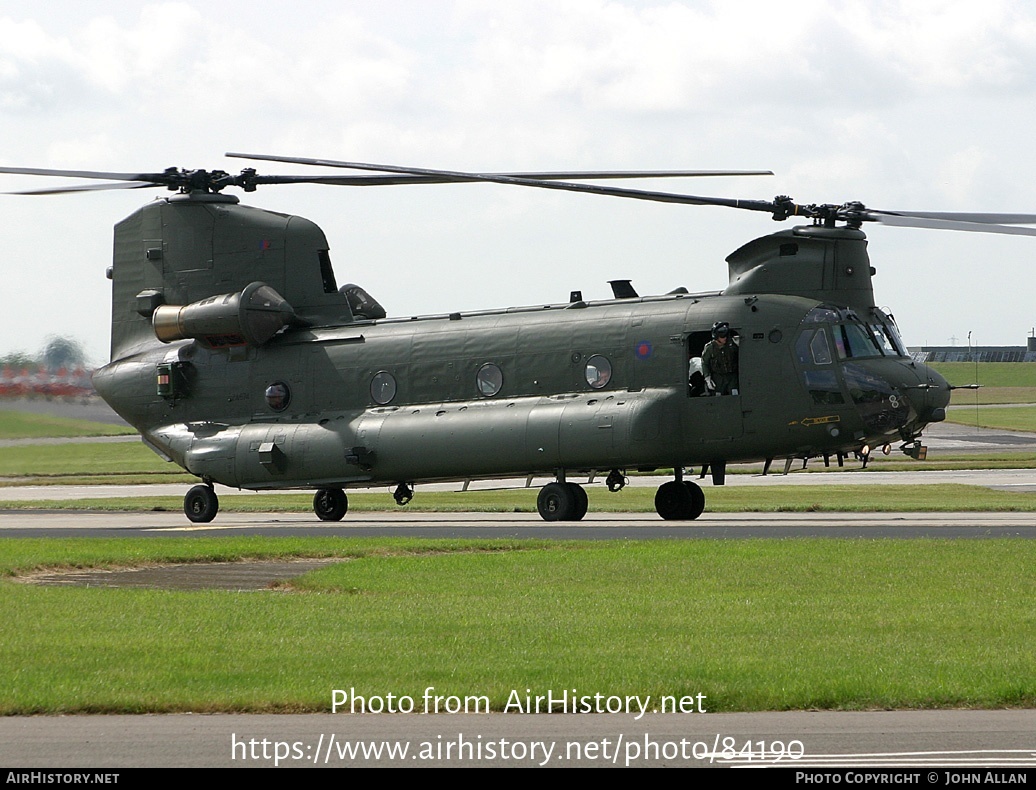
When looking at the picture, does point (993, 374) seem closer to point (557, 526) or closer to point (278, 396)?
point (278, 396)

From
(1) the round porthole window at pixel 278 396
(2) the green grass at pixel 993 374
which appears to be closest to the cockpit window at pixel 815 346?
(1) the round porthole window at pixel 278 396

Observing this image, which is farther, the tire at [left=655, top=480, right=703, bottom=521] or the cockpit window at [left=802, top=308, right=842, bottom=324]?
the tire at [left=655, top=480, right=703, bottom=521]

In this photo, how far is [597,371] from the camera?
2952 centimetres

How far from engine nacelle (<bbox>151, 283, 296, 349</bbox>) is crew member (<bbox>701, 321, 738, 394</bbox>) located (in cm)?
1070

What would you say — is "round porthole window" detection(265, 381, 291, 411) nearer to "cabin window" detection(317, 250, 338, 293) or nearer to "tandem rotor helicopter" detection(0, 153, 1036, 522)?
"tandem rotor helicopter" detection(0, 153, 1036, 522)

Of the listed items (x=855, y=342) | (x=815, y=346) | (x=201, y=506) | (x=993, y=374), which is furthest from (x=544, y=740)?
(x=993, y=374)

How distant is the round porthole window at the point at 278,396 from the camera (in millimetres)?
33156

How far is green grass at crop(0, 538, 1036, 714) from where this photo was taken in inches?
432

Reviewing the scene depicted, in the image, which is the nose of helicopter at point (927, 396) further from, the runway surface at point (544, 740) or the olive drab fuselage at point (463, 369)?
the runway surface at point (544, 740)

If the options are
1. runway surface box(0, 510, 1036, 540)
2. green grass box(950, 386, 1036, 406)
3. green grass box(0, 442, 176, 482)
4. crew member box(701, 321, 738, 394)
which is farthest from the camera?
green grass box(950, 386, 1036, 406)

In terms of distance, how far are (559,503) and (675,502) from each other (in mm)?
2558

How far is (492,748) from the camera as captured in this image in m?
9.13

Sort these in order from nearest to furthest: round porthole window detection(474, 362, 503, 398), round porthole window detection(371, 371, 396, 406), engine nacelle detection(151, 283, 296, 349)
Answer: round porthole window detection(474, 362, 503, 398), round porthole window detection(371, 371, 396, 406), engine nacelle detection(151, 283, 296, 349)

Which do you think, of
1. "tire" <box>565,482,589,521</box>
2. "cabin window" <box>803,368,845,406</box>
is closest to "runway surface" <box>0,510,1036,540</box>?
"tire" <box>565,482,589,521</box>
